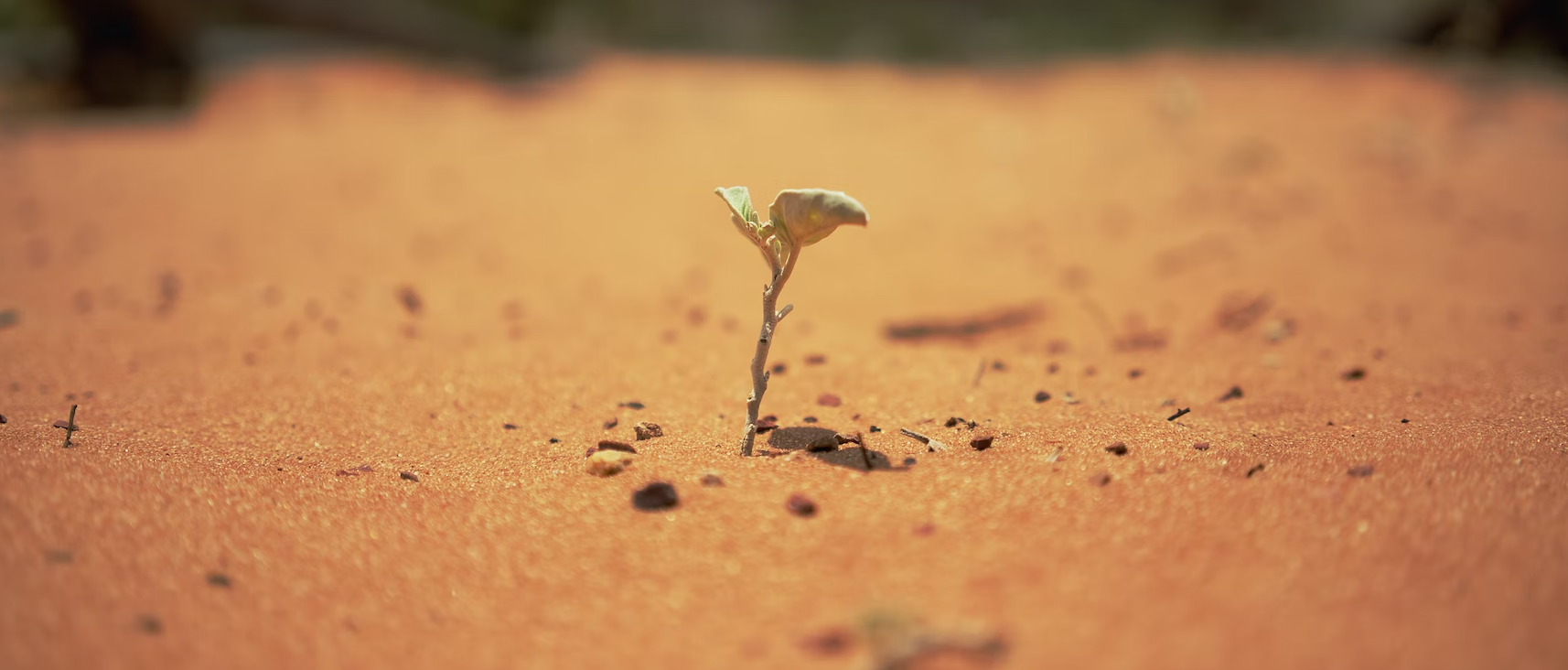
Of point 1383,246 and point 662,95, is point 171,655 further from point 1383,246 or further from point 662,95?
point 662,95

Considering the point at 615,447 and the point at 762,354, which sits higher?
the point at 762,354

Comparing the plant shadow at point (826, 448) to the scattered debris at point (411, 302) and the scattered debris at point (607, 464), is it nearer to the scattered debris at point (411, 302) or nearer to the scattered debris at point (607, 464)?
the scattered debris at point (607, 464)

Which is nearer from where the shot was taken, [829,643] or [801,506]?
[829,643]

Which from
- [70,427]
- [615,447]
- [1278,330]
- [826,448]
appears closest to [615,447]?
[615,447]

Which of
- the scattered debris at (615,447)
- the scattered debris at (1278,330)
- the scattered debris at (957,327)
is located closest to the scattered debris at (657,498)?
the scattered debris at (615,447)

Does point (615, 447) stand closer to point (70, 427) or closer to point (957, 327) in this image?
point (70, 427)

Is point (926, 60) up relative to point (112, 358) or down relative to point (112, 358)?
up

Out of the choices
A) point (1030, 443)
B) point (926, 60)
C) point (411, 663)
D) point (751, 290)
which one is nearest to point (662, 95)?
point (926, 60)
